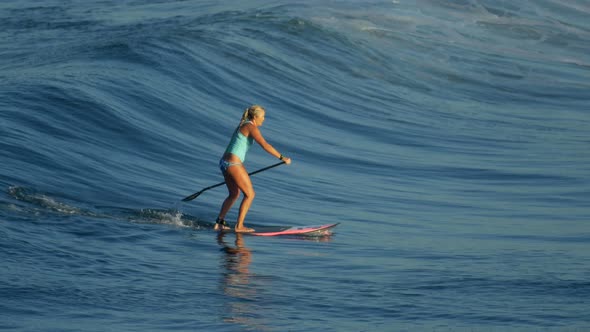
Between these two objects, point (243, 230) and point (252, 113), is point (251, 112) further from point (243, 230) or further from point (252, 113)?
A: point (243, 230)

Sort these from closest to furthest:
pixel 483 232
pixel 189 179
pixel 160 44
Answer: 1. pixel 483 232
2. pixel 189 179
3. pixel 160 44

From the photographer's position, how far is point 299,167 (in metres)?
17.5

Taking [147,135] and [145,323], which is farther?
[147,135]

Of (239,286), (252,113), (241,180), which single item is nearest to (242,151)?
(241,180)

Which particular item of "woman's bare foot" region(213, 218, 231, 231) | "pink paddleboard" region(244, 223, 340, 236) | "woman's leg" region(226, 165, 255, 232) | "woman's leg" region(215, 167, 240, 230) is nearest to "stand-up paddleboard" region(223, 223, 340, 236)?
"pink paddleboard" region(244, 223, 340, 236)

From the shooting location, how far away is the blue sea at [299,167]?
855 centimetres

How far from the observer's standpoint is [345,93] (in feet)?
81.0

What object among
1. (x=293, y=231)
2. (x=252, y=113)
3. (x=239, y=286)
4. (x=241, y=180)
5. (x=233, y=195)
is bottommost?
(x=293, y=231)

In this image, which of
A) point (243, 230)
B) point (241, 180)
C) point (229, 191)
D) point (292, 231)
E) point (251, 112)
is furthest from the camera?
point (292, 231)

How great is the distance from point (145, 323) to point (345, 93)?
57.6ft

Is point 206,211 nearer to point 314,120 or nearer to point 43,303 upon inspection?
point 43,303

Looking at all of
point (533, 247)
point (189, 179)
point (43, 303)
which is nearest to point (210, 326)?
point (43, 303)

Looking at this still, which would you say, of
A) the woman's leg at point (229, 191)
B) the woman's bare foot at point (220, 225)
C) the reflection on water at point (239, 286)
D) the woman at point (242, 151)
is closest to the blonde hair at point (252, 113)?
the woman at point (242, 151)

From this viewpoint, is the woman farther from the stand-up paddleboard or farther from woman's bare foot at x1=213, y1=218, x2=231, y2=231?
the stand-up paddleboard
